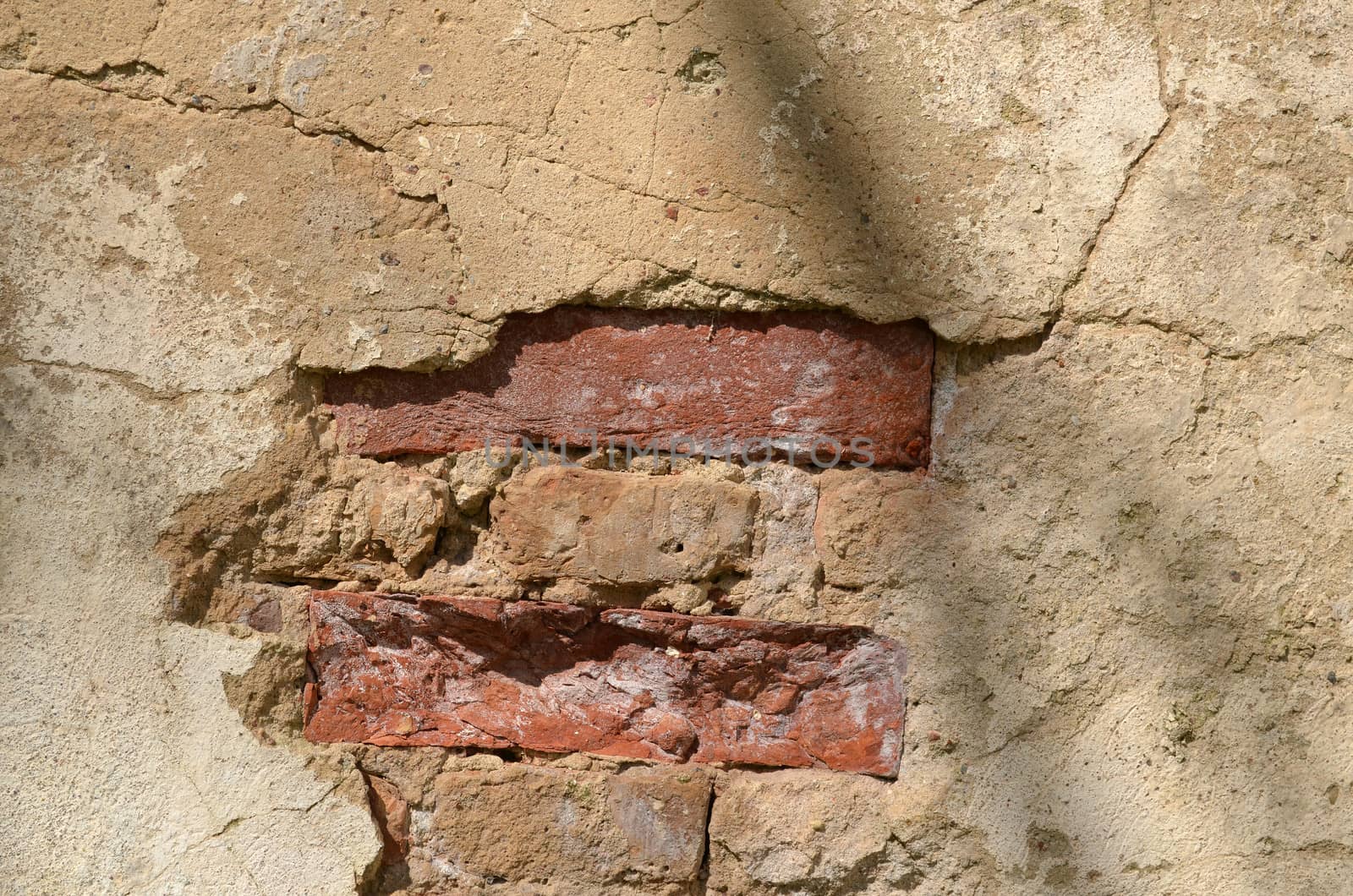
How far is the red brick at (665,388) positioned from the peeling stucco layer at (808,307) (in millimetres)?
27

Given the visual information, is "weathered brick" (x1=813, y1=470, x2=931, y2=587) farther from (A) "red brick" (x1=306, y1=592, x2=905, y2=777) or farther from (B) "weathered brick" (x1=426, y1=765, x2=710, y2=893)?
(B) "weathered brick" (x1=426, y1=765, x2=710, y2=893)

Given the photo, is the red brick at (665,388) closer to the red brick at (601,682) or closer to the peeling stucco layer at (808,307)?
the peeling stucco layer at (808,307)

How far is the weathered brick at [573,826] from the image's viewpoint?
1009mm

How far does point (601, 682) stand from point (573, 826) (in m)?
0.15

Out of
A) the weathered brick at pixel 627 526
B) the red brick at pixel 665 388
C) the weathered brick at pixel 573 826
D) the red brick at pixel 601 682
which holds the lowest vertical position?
the weathered brick at pixel 573 826

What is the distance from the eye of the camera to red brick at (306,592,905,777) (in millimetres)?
990

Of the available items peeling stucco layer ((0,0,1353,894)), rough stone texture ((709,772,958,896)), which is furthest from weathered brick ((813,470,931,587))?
rough stone texture ((709,772,958,896))

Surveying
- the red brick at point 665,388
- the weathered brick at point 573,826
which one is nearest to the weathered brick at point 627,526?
the red brick at point 665,388

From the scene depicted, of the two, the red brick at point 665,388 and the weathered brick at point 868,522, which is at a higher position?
the red brick at point 665,388

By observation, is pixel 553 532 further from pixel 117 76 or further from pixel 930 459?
pixel 117 76

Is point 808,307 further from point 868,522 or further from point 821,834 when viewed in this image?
point 821,834

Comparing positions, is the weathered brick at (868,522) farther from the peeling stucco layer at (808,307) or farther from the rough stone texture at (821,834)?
the rough stone texture at (821,834)

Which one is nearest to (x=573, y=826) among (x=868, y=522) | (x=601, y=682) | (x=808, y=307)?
(x=601, y=682)

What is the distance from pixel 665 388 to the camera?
→ 0.99 meters
